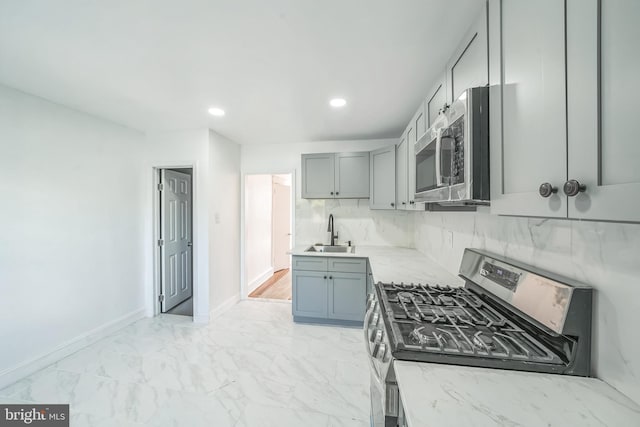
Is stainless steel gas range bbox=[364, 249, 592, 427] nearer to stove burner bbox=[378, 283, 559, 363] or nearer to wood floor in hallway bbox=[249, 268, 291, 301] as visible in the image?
stove burner bbox=[378, 283, 559, 363]

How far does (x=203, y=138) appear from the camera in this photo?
3.14 m

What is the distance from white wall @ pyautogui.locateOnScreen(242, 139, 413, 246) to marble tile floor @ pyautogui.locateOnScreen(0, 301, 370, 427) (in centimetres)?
132

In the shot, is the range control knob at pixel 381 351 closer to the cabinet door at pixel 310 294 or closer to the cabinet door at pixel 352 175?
the cabinet door at pixel 310 294

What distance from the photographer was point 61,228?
2.40 meters

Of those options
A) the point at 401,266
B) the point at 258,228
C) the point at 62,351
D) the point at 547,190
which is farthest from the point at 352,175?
the point at 62,351

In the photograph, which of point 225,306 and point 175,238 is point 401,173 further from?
point 175,238

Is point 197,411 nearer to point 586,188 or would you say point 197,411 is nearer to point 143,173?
point 586,188

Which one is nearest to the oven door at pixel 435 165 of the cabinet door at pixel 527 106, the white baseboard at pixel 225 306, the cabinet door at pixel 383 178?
the cabinet door at pixel 527 106

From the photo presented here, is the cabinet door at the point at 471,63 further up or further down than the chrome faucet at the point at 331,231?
further up

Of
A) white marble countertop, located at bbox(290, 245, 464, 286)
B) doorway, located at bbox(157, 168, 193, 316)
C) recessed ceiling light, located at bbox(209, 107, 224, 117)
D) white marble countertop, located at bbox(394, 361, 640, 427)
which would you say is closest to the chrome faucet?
white marble countertop, located at bbox(290, 245, 464, 286)

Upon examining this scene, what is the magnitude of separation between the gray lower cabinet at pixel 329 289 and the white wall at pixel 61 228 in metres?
2.07

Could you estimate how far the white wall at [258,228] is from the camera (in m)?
4.24

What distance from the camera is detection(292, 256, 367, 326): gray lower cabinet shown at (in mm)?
3021

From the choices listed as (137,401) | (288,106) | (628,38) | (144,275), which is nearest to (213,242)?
(144,275)
